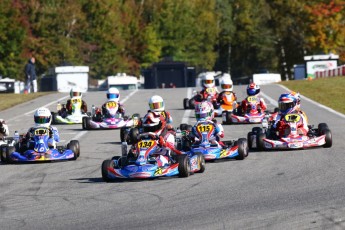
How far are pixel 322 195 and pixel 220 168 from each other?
479 cm

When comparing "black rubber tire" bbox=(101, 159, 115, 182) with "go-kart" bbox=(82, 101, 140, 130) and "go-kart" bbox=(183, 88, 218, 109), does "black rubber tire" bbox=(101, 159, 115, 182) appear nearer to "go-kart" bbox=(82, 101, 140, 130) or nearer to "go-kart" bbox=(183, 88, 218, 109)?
"go-kart" bbox=(82, 101, 140, 130)

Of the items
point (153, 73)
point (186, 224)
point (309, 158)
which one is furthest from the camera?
point (153, 73)

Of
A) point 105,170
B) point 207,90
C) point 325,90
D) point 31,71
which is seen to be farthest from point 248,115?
point 31,71

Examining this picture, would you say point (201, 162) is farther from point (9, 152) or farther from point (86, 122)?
point (86, 122)

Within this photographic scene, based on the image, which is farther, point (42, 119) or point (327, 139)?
point (42, 119)

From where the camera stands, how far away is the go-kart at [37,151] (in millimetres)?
22688

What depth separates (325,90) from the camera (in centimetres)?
4712

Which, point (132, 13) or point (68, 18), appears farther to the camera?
point (132, 13)

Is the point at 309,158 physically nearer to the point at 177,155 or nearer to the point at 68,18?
the point at 177,155

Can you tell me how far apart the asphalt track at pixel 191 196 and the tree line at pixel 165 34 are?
59.0 metres

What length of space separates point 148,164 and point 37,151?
4234mm

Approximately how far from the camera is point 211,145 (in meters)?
21.8

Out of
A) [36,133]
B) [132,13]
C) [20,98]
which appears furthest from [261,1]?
[36,133]

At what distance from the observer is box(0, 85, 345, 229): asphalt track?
1397cm
